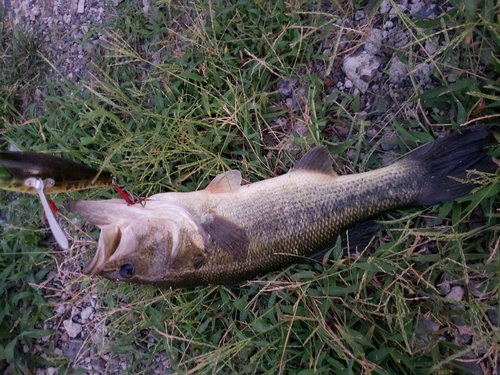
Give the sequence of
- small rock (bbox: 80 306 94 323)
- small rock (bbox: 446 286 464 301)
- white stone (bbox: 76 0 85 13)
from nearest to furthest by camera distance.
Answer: small rock (bbox: 446 286 464 301) < small rock (bbox: 80 306 94 323) < white stone (bbox: 76 0 85 13)

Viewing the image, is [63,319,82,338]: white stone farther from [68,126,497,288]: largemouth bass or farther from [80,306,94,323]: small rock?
[68,126,497,288]: largemouth bass

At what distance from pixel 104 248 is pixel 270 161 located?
1.50 m

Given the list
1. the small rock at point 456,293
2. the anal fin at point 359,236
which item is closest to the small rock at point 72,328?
the anal fin at point 359,236

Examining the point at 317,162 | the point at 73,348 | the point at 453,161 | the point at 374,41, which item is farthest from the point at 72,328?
the point at 374,41

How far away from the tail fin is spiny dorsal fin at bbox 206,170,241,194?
1.32m

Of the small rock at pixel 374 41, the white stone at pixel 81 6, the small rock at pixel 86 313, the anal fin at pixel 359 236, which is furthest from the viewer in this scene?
the white stone at pixel 81 6

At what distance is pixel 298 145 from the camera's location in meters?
3.29

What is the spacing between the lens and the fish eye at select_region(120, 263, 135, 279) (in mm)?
2602

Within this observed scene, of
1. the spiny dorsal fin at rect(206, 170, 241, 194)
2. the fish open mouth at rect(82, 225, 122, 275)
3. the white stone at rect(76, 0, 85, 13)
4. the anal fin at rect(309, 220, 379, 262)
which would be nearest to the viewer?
the fish open mouth at rect(82, 225, 122, 275)

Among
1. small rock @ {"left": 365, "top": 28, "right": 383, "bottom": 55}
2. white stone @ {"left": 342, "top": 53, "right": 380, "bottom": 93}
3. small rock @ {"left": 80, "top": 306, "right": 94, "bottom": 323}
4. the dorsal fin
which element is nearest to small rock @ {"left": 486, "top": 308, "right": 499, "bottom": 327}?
the dorsal fin

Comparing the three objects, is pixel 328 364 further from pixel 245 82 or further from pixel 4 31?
pixel 4 31

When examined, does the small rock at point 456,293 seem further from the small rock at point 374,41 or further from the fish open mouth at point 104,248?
the fish open mouth at point 104,248

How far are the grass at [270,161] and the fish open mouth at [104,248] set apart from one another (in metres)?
0.53

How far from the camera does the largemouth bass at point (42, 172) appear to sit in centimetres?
209
